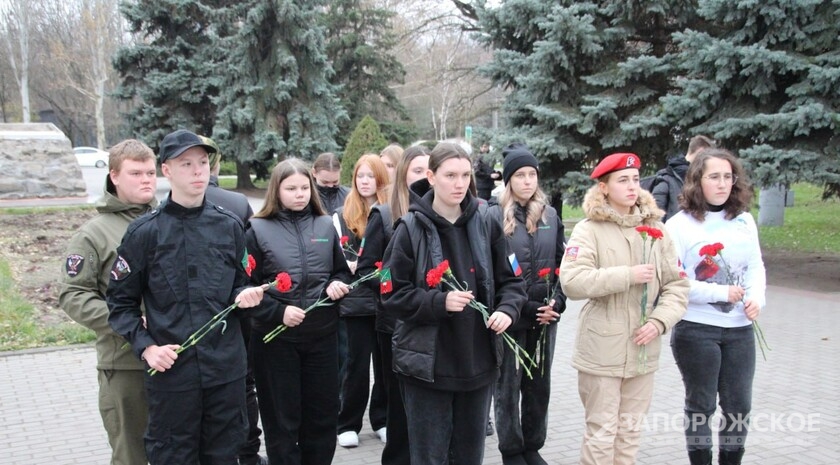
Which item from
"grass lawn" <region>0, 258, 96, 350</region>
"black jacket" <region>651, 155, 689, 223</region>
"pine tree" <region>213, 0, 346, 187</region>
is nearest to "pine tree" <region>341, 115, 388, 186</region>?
"pine tree" <region>213, 0, 346, 187</region>

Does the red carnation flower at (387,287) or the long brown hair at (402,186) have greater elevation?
the long brown hair at (402,186)

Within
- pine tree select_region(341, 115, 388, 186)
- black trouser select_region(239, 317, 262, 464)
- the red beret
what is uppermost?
pine tree select_region(341, 115, 388, 186)

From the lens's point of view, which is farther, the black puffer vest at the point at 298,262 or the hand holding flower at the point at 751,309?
the black puffer vest at the point at 298,262

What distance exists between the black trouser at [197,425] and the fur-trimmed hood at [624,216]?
2.01m

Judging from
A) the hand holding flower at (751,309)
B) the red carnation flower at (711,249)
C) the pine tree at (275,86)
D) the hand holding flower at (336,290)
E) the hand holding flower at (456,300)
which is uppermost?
the pine tree at (275,86)

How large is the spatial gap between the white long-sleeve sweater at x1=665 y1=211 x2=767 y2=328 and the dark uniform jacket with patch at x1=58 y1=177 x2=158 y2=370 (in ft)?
9.78

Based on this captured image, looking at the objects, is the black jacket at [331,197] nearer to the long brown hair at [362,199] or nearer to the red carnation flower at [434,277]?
the long brown hair at [362,199]

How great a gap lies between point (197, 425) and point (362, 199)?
2.25m

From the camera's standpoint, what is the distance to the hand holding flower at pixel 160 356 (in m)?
2.99

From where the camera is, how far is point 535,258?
4.33 m

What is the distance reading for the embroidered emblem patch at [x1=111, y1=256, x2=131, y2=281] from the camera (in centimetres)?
305

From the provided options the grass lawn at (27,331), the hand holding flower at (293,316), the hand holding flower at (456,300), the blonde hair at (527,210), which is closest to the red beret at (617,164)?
the blonde hair at (527,210)

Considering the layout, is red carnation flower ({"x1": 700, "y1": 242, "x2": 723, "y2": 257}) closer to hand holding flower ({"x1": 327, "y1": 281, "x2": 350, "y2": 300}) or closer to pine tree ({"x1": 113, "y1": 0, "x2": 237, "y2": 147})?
hand holding flower ({"x1": 327, "y1": 281, "x2": 350, "y2": 300})

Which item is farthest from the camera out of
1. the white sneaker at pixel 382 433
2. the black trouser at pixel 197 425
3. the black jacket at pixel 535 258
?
the white sneaker at pixel 382 433
